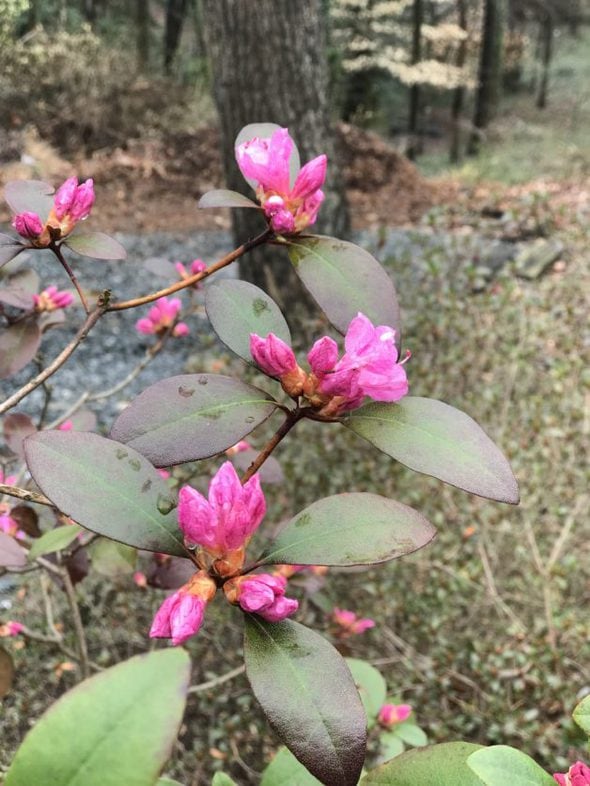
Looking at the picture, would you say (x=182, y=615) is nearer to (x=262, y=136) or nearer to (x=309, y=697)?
(x=309, y=697)

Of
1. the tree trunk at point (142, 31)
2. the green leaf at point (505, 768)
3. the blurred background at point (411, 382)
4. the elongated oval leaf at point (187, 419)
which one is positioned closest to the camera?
the green leaf at point (505, 768)

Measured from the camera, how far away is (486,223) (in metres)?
5.32

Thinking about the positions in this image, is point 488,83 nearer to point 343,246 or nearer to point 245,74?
point 245,74

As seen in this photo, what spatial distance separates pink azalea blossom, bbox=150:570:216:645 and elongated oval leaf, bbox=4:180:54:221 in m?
0.46

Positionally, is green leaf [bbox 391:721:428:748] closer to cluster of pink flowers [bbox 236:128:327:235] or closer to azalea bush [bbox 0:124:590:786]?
azalea bush [bbox 0:124:590:786]

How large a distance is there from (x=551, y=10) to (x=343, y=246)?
17.4 meters

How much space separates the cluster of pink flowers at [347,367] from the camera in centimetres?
Answer: 62

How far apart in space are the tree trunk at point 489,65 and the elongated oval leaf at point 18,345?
11595 millimetres

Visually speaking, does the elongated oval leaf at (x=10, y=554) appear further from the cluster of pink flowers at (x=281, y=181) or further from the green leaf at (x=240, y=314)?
the cluster of pink flowers at (x=281, y=181)

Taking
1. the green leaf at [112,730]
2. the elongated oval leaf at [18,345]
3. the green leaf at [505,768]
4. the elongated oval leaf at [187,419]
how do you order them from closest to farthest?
the green leaf at [112,730], the green leaf at [505,768], the elongated oval leaf at [187,419], the elongated oval leaf at [18,345]

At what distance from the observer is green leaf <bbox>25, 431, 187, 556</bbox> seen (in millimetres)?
536

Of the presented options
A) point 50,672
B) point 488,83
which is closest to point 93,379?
point 50,672

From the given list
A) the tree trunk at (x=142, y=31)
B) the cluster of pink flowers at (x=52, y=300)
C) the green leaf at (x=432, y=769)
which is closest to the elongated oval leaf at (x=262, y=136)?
the cluster of pink flowers at (x=52, y=300)

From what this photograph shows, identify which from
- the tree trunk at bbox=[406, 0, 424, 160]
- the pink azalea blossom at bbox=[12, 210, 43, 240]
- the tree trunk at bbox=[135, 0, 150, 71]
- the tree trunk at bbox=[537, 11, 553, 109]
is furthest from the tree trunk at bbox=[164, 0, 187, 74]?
the pink azalea blossom at bbox=[12, 210, 43, 240]
